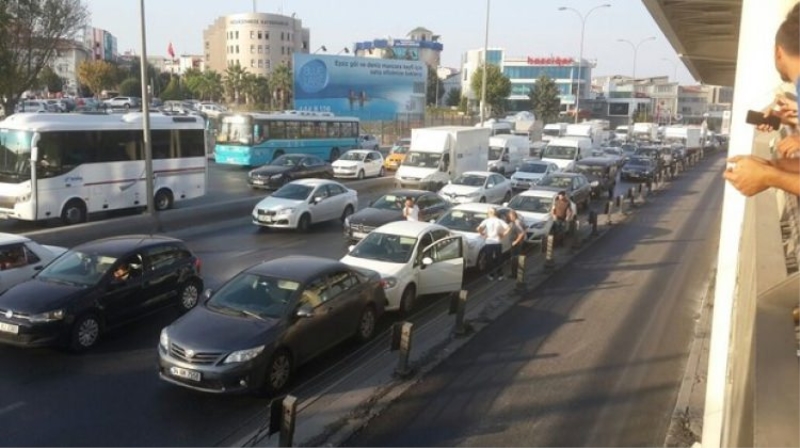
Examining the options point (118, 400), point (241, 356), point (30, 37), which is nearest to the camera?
point (241, 356)

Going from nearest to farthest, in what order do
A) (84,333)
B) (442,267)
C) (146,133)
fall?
1. (84,333)
2. (442,267)
3. (146,133)

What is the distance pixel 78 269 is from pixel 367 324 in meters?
4.36

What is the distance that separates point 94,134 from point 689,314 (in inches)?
626

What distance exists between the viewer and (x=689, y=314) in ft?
43.0

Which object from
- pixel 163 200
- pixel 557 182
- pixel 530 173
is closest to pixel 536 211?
pixel 557 182

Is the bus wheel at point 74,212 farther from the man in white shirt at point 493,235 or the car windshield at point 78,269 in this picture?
the man in white shirt at point 493,235

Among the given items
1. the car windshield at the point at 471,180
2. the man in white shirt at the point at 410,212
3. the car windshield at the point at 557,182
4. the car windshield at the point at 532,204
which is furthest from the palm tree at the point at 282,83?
the man in white shirt at the point at 410,212

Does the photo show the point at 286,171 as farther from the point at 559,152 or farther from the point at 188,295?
the point at 188,295

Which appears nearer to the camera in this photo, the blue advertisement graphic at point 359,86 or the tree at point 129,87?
the blue advertisement graphic at point 359,86

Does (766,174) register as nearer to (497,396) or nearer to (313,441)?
(313,441)

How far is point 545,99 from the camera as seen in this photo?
87.1 m

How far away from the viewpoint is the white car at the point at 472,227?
613 inches

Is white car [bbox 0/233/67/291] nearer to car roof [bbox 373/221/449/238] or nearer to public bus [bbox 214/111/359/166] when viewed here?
car roof [bbox 373/221/449/238]

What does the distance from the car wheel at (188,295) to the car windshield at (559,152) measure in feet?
90.4
